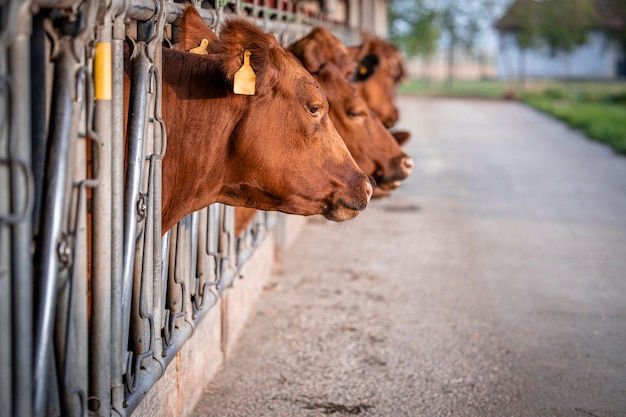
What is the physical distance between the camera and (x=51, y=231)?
2266 mm

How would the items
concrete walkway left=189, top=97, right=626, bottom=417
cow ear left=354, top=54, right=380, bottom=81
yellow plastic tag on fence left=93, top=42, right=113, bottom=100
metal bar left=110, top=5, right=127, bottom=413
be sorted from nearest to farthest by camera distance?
yellow plastic tag on fence left=93, top=42, right=113, bottom=100 < metal bar left=110, top=5, right=127, bottom=413 < concrete walkway left=189, top=97, right=626, bottom=417 < cow ear left=354, top=54, right=380, bottom=81

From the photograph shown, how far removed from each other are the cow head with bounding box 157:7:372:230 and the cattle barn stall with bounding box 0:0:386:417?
20 centimetres

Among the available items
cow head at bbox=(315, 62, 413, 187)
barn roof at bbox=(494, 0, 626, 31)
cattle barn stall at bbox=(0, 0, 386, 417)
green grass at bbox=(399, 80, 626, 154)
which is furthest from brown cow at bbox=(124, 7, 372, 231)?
barn roof at bbox=(494, 0, 626, 31)

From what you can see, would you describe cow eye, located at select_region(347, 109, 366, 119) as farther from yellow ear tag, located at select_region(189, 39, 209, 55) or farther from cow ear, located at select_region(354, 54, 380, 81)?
cow ear, located at select_region(354, 54, 380, 81)

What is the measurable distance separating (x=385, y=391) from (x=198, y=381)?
0.98 meters

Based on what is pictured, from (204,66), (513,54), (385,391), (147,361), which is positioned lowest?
(385,391)

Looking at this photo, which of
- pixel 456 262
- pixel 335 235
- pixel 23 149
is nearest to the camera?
pixel 23 149

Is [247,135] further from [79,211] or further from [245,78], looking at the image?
[79,211]

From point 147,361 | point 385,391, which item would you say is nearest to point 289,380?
point 385,391

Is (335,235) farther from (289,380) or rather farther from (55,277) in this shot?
(55,277)

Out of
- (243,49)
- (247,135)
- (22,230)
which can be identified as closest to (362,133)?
(247,135)

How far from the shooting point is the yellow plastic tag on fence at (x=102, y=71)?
256 centimetres

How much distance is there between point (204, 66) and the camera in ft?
11.1

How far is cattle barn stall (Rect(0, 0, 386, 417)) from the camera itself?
2086mm
